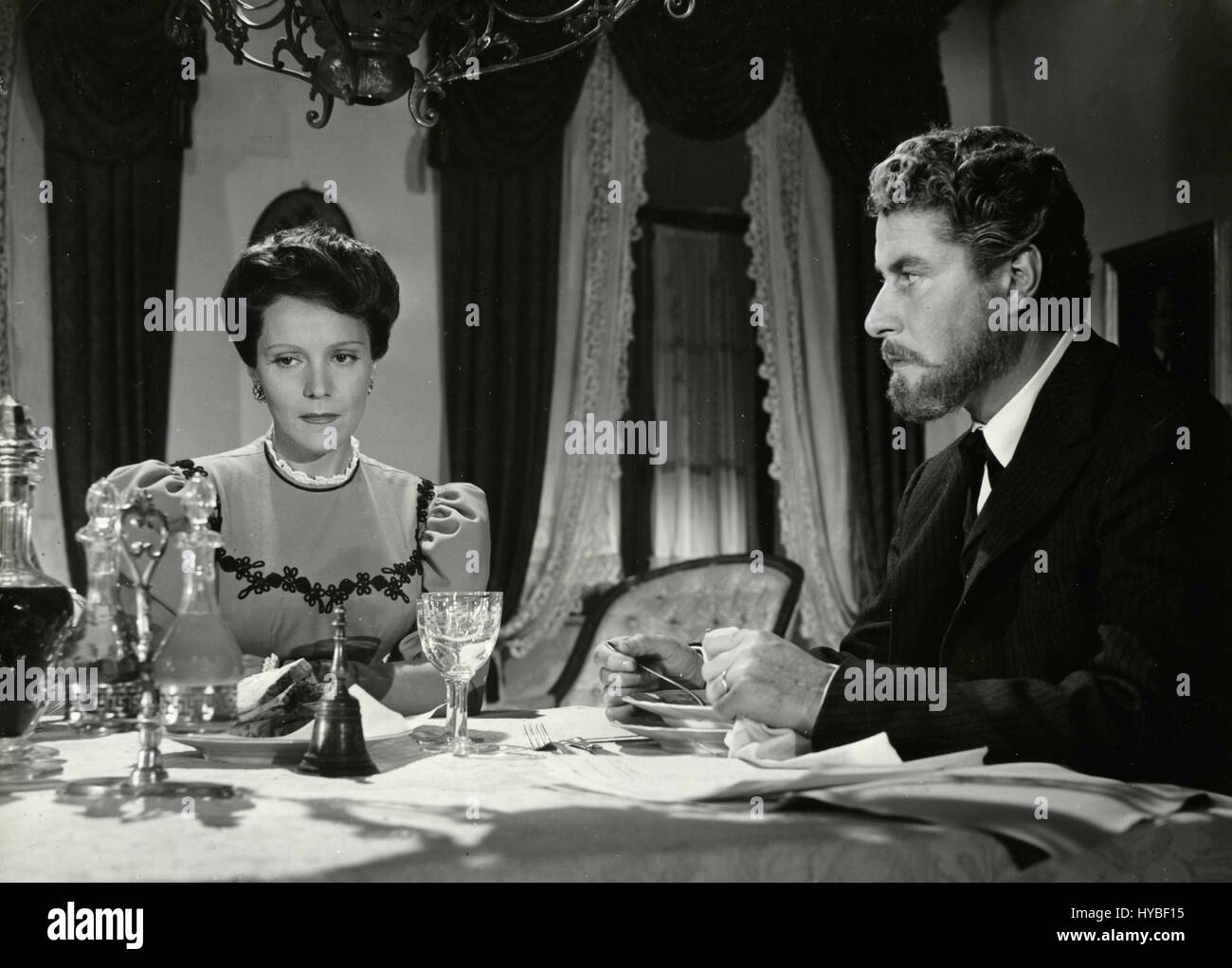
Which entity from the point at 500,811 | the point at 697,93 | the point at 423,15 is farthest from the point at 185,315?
the point at 697,93

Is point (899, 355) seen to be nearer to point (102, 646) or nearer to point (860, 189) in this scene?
point (102, 646)

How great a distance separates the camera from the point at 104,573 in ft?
4.24

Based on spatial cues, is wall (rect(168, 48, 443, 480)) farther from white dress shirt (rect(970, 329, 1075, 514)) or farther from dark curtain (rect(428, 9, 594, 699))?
white dress shirt (rect(970, 329, 1075, 514))

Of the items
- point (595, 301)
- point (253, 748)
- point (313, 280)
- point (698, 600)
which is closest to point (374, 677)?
point (253, 748)

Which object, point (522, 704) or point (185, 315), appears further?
point (522, 704)

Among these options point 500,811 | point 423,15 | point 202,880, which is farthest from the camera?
point 423,15

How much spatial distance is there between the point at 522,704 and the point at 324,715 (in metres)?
2.70

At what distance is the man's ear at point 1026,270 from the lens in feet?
6.33

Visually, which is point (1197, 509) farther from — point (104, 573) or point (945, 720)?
point (104, 573)

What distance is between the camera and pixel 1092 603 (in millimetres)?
1617

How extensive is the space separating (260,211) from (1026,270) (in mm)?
1739

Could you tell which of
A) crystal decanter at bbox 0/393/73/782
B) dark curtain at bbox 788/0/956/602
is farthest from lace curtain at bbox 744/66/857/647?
crystal decanter at bbox 0/393/73/782

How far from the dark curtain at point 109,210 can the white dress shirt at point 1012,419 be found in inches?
66.7
